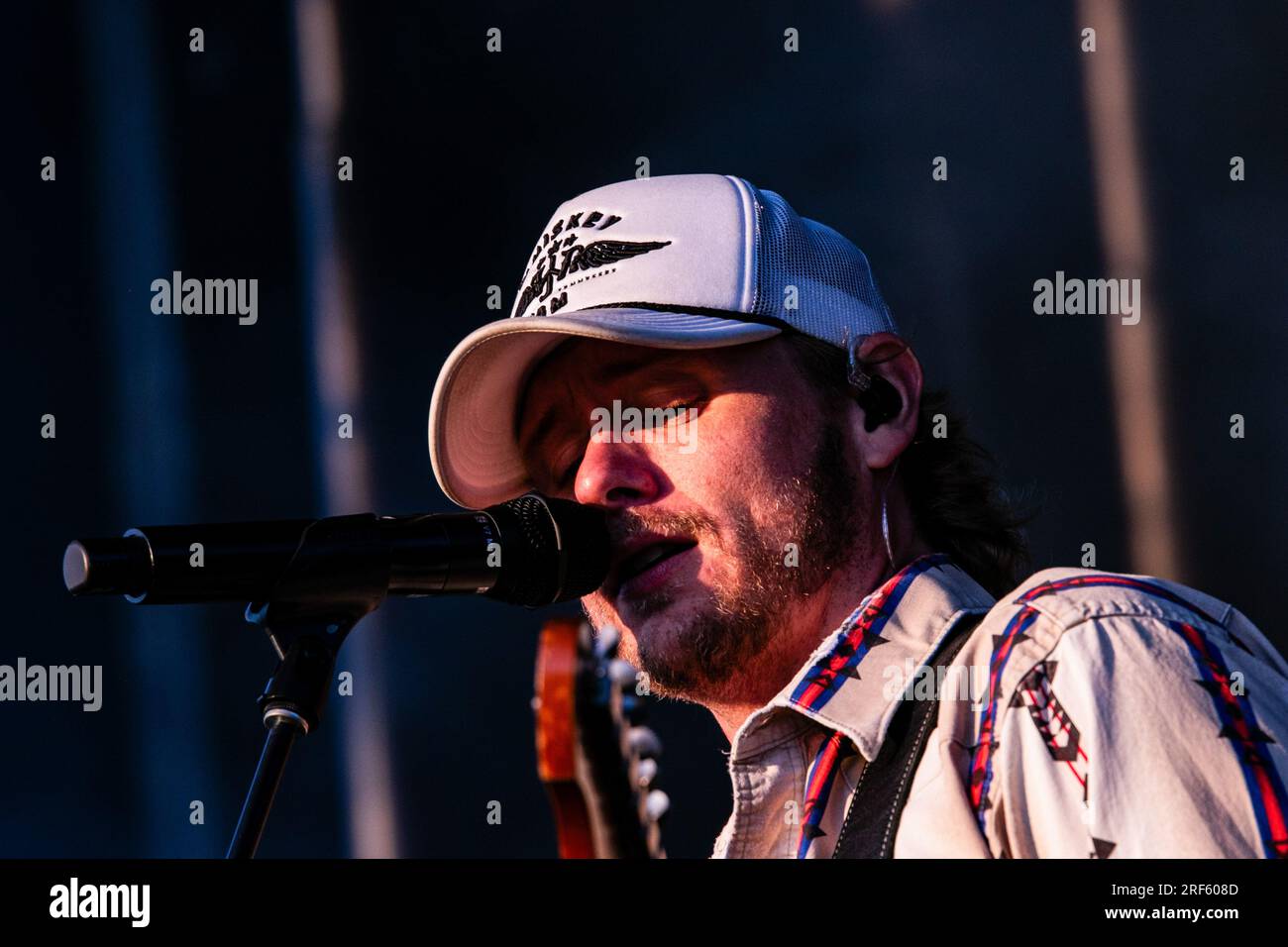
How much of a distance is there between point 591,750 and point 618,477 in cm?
30

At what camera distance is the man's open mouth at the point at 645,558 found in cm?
161

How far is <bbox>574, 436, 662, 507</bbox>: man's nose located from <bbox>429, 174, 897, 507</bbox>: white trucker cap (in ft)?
0.42

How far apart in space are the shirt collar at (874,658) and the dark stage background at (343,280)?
96cm

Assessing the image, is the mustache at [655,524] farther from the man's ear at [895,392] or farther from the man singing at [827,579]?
the man's ear at [895,392]

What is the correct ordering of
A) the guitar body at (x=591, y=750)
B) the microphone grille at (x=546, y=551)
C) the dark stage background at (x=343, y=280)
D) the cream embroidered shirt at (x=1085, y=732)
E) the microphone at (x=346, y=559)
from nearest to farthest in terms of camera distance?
the cream embroidered shirt at (x=1085, y=732)
the microphone at (x=346, y=559)
the microphone grille at (x=546, y=551)
the guitar body at (x=591, y=750)
the dark stage background at (x=343, y=280)

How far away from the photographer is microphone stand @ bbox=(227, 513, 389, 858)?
122 cm
